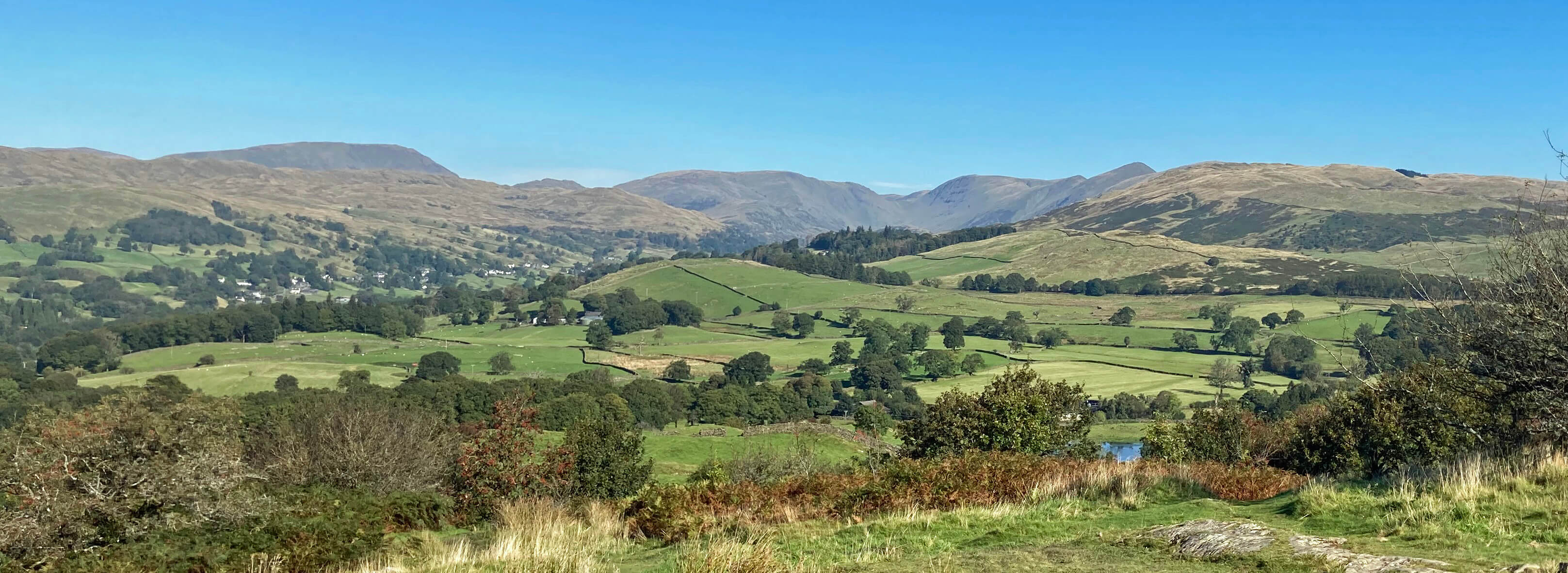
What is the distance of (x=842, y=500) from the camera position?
63.8ft

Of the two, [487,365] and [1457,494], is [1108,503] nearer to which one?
[1457,494]

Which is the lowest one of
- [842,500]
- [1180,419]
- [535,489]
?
[1180,419]

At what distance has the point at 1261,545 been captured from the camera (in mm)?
11430

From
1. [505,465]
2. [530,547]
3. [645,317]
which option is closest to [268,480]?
[505,465]

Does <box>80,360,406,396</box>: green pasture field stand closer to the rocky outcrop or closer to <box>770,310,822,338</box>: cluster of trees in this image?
<box>770,310,822,338</box>: cluster of trees

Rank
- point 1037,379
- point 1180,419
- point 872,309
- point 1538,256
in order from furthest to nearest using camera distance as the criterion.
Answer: point 872,309 < point 1180,419 < point 1037,379 < point 1538,256

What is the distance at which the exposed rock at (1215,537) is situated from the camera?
37.6 ft

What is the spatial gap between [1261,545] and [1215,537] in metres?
0.61

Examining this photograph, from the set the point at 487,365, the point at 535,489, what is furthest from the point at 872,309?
the point at 535,489

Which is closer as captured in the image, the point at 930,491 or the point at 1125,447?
the point at 930,491

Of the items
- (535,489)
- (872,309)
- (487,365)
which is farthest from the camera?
(872,309)

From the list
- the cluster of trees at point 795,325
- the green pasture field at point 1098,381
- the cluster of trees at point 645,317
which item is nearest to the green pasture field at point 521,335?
the cluster of trees at point 645,317

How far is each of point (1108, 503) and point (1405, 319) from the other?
10897mm

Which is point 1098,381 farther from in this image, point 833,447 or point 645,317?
point 645,317
